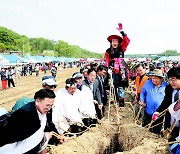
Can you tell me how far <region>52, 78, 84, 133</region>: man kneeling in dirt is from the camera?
5.13 metres

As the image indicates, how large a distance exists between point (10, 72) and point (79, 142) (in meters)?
16.8

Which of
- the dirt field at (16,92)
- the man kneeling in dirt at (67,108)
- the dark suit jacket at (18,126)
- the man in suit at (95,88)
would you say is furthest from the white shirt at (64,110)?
the dirt field at (16,92)

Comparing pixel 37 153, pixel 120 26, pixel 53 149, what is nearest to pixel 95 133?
pixel 53 149

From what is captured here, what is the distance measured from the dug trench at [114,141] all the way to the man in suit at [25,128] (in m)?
1.07

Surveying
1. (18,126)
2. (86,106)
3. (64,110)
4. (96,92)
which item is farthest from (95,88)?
(18,126)

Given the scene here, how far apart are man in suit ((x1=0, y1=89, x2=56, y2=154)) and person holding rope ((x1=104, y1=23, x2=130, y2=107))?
139 inches

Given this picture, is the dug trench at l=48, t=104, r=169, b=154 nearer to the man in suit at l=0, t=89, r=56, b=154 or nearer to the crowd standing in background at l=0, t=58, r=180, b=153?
the crowd standing in background at l=0, t=58, r=180, b=153

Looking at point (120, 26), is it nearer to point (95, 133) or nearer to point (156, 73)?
point (156, 73)

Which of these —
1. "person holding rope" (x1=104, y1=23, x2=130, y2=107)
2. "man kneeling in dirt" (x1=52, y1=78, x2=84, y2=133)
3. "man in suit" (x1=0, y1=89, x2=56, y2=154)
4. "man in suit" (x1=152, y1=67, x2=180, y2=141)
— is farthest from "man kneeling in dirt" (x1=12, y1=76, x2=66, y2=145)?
"person holding rope" (x1=104, y1=23, x2=130, y2=107)

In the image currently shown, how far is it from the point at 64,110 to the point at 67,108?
0.26 ft

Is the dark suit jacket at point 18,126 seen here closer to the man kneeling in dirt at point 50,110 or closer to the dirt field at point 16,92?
the man kneeling in dirt at point 50,110

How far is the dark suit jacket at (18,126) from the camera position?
2795 millimetres

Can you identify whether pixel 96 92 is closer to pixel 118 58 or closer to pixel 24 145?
pixel 118 58

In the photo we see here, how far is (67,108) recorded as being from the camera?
17.0 feet
